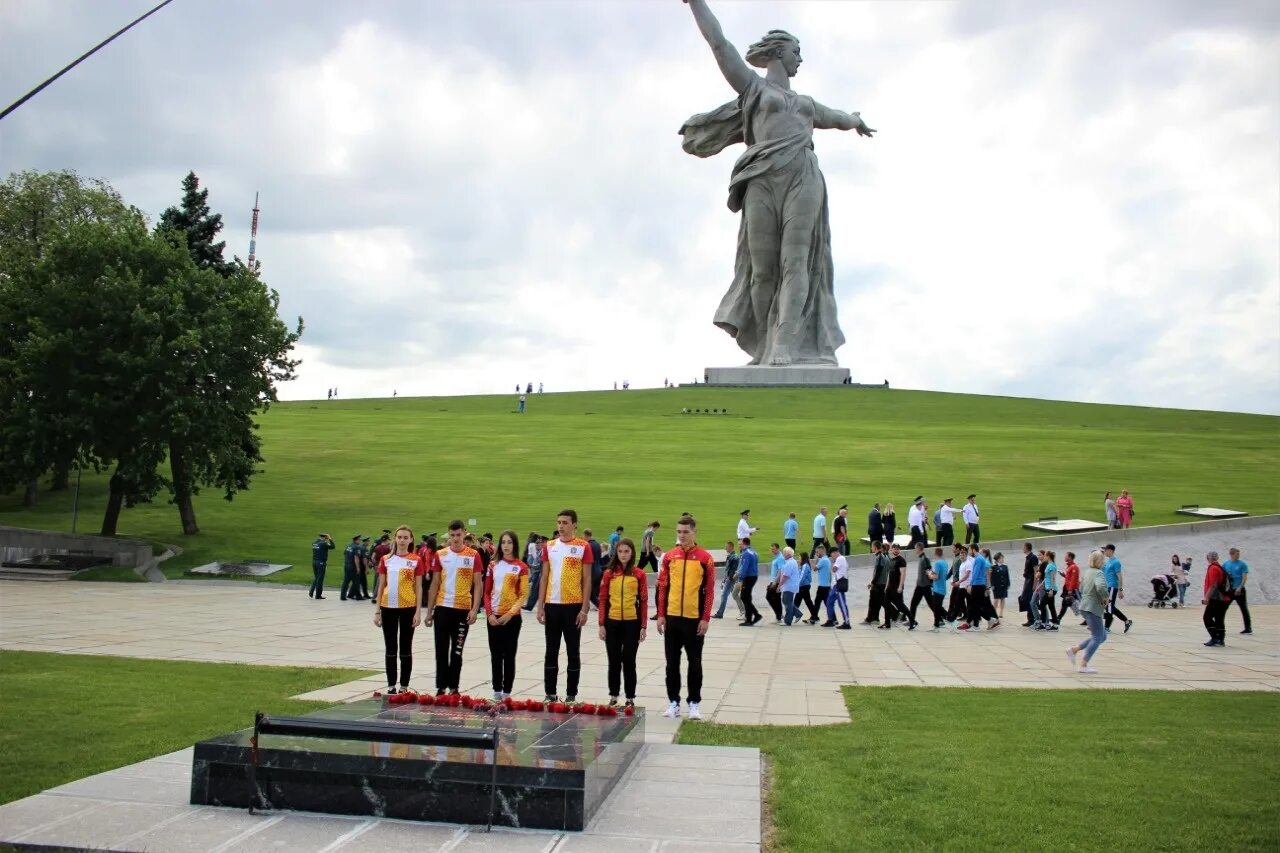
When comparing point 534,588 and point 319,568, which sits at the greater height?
Result: point 319,568

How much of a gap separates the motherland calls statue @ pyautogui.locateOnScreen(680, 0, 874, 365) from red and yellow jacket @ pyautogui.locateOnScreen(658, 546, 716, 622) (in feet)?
169

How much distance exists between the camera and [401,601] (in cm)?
1142

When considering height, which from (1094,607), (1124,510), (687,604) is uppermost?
(1124,510)

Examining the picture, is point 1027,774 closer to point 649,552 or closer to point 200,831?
point 200,831

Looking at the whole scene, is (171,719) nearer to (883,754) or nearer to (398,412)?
(883,754)

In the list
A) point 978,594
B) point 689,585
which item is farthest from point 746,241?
point 689,585

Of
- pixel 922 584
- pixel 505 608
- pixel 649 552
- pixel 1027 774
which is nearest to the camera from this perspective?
pixel 1027 774

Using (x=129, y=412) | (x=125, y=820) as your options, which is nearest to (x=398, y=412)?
(x=129, y=412)

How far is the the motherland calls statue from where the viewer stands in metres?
60.3

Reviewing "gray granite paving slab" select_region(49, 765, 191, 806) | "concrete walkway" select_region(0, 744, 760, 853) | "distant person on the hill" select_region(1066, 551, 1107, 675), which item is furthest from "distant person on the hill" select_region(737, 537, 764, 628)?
"gray granite paving slab" select_region(49, 765, 191, 806)

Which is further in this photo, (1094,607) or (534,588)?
(534,588)

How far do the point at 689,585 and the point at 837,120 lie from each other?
55709 mm

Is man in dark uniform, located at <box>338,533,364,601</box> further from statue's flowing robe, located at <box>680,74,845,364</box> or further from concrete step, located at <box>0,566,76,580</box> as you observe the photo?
statue's flowing robe, located at <box>680,74,845,364</box>

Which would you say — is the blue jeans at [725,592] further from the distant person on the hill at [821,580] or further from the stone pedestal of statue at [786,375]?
the stone pedestal of statue at [786,375]
